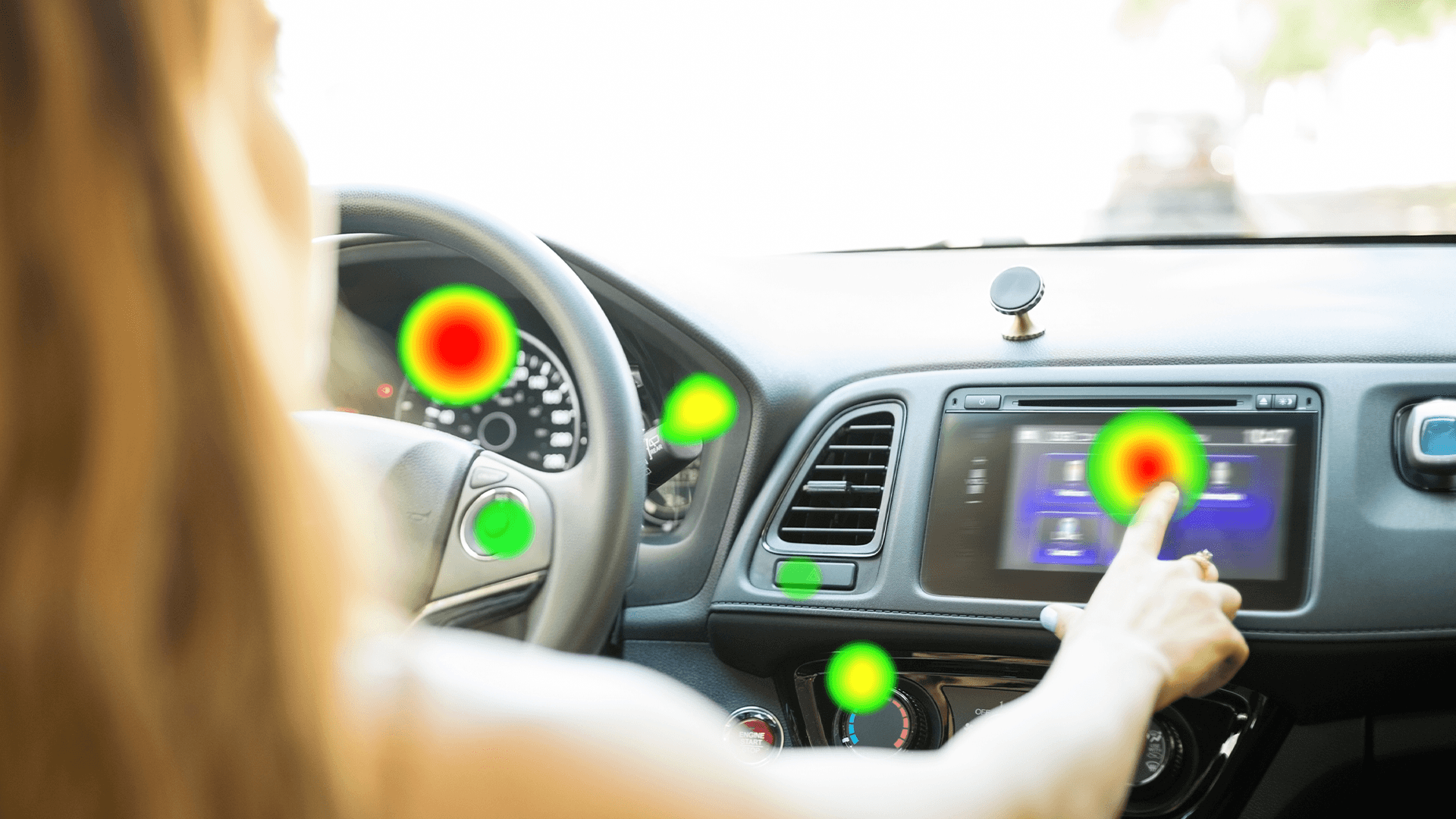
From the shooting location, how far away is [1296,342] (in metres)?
1.63

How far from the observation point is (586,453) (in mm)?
1413

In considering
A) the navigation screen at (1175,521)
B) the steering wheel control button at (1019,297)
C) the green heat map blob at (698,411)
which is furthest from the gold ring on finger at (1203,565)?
the green heat map blob at (698,411)

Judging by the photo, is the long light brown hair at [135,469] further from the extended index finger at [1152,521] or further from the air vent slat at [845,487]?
the air vent slat at [845,487]

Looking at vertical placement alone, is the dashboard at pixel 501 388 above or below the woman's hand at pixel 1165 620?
above

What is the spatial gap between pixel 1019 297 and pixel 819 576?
0.54m

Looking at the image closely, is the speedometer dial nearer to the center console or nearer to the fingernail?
the center console

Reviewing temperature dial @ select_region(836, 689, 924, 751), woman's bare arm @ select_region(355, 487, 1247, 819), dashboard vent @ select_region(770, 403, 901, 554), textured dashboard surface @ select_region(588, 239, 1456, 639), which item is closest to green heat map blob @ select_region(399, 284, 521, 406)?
textured dashboard surface @ select_region(588, 239, 1456, 639)

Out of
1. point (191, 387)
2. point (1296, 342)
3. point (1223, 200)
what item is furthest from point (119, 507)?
point (1223, 200)

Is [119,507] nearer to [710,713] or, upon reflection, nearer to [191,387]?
[191,387]

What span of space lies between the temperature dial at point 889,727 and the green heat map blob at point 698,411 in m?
0.51

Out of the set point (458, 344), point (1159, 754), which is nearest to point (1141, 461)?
point (1159, 754)

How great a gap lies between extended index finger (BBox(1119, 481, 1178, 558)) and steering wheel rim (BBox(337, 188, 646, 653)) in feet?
1.96

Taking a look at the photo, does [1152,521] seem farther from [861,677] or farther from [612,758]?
[612,758]

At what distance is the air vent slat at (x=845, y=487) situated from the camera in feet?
5.93
